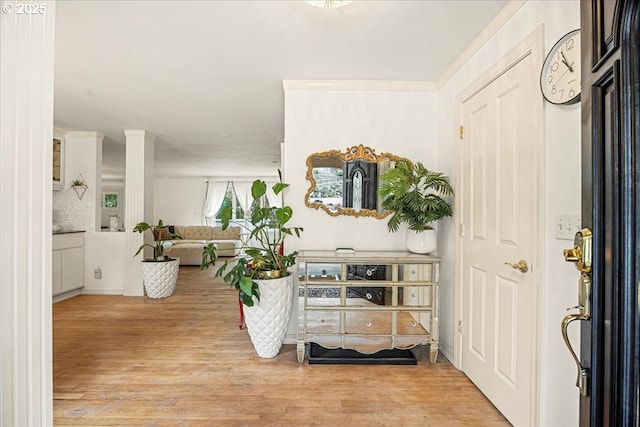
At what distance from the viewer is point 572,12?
160 centimetres

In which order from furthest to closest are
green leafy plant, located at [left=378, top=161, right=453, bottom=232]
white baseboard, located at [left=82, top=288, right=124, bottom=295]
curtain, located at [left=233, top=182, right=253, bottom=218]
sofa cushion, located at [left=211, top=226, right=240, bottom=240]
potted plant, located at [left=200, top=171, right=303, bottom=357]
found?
curtain, located at [left=233, top=182, right=253, bottom=218]
sofa cushion, located at [left=211, top=226, right=240, bottom=240]
white baseboard, located at [left=82, top=288, right=124, bottom=295]
potted plant, located at [left=200, top=171, right=303, bottom=357]
green leafy plant, located at [left=378, top=161, right=453, bottom=232]

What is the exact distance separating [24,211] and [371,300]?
88.7 inches

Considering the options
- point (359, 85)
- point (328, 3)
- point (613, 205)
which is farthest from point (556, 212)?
point (359, 85)

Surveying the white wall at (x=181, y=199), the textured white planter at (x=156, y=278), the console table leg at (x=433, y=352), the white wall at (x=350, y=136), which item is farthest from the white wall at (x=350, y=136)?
the white wall at (x=181, y=199)

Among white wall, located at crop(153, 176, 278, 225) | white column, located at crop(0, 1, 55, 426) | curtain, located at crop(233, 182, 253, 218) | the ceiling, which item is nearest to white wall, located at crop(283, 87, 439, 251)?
the ceiling

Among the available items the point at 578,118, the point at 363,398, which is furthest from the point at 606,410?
the point at 363,398

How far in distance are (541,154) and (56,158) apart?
6039 millimetres

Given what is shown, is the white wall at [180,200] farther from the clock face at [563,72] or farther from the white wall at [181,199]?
the clock face at [563,72]

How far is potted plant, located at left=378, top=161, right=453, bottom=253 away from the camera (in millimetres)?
2791

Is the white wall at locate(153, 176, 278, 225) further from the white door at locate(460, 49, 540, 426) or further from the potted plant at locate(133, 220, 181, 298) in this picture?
the white door at locate(460, 49, 540, 426)

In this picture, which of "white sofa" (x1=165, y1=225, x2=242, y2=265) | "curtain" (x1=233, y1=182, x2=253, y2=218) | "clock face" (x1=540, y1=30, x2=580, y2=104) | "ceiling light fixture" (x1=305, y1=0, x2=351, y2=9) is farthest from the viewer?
"curtain" (x1=233, y1=182, x2=253, y2=218)

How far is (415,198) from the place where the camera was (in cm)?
281

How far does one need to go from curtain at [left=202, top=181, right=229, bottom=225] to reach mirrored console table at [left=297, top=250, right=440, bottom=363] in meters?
8.93

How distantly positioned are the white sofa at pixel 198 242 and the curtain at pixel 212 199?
55cm
